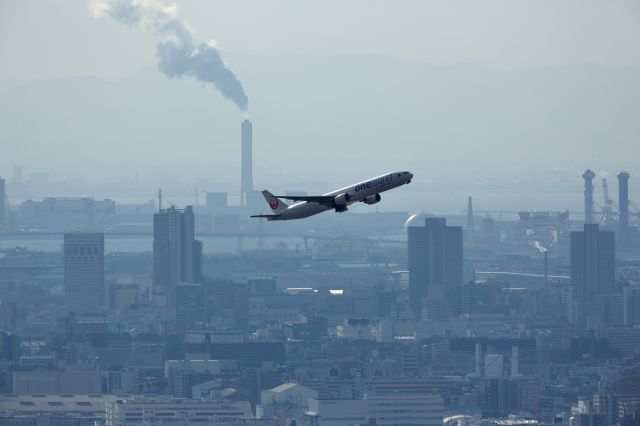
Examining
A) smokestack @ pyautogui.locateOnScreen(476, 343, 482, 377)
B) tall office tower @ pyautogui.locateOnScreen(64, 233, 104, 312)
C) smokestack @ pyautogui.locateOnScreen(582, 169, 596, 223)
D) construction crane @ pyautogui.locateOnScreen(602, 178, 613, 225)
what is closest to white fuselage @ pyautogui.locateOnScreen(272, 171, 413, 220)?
smokestack @ pyautogui.locateOnScreen(476, 343, 482, 377)

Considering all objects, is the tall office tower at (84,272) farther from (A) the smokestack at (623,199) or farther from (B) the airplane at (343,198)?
(B) the airplane at (343,198)

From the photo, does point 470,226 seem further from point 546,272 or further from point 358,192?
point 358,192

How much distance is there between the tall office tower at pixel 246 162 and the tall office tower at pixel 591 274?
32885mm

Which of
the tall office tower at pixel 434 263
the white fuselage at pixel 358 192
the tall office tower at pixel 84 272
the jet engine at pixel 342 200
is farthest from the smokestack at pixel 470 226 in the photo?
the jet engine at pixel 342 200

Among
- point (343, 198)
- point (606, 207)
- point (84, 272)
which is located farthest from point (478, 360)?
point (606, 207)

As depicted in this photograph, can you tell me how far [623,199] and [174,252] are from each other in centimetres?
4294

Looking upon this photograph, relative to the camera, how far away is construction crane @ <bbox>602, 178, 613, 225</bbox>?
5371 inches

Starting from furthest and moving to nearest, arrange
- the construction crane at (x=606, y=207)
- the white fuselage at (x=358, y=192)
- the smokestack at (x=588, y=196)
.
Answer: the smokestack at (x=588, y=196) → the construction crane at (x=606, y=207) → the white fuselage at (x=358, y=192)

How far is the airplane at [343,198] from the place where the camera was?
3300cm

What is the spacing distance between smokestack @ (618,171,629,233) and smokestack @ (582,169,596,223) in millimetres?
2016

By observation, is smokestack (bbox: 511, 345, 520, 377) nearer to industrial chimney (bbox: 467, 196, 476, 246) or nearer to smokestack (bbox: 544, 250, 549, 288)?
smokestack (bbox: 544, 250, 549, 288)

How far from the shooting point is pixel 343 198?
3297cm

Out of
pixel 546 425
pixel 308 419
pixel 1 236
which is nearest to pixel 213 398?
pixel 308 419

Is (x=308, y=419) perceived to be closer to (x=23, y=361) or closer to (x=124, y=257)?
(x=23, y=361)
